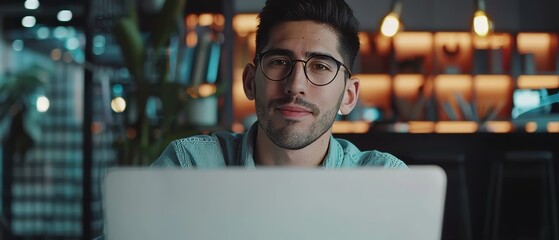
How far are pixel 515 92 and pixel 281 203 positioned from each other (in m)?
5.21

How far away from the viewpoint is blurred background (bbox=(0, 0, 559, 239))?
2.73 metres

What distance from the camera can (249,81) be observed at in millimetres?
1408

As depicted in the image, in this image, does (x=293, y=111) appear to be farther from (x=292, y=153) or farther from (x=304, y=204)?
(x=304, y=204)

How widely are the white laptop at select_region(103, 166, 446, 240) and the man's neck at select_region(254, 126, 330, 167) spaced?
1.84ft

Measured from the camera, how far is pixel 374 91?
5.89 metres

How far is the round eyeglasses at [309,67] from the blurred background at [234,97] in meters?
0.14

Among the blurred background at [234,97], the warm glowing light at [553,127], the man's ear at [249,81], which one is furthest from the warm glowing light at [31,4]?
the man's ear at [249,81]

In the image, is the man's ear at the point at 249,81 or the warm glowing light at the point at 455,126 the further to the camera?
the warm glowing light at the point at 455,126

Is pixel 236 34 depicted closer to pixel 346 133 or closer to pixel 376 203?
pixel 346 133

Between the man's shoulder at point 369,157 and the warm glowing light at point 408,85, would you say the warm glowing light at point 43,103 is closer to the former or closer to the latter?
the warm glowing light at point 408,85

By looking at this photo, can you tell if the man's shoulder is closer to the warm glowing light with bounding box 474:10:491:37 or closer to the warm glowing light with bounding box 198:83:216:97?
the warm glowing light with bounding box 198:83:216:97

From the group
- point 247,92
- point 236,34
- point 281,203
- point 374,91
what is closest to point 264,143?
point 247,92

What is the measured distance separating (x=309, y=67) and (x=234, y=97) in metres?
2.18

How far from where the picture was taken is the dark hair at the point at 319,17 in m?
1.34
